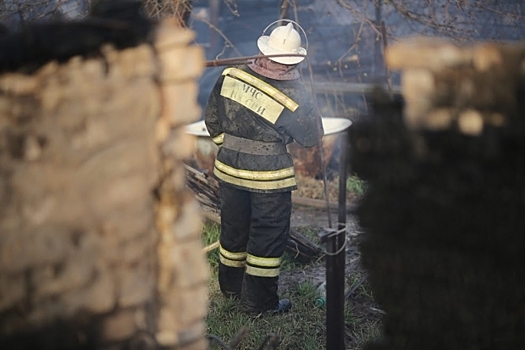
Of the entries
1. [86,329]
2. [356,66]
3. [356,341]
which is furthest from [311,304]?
[356,66]

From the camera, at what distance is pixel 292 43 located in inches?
219

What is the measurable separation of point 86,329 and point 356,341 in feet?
9.97

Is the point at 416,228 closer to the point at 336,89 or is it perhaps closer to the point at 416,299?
the point at 416,299

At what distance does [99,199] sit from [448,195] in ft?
4.38

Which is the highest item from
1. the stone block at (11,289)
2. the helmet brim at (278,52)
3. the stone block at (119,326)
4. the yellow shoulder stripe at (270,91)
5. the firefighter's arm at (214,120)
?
the helmet brim at (278,52)

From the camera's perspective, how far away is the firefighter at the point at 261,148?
A: 17.5ft

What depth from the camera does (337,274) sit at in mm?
4246

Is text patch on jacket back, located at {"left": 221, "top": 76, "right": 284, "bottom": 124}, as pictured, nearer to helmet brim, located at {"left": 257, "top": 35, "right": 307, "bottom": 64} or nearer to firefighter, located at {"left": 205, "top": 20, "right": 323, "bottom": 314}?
firefighter, located at {"left": 205, "top": 20, "right": 323, "bottom": 314}

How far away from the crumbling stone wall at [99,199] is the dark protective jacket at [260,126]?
2557mm

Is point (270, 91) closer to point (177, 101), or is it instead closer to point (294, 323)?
point (294, 323)

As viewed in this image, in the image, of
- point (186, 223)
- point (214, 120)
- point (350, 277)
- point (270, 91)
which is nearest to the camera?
point (186, 223)

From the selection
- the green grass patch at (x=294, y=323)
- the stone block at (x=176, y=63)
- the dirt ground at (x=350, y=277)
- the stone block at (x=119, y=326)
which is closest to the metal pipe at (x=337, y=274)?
the dirt ground at (x=350, y=277)

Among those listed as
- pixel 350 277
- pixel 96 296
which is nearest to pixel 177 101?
pixel 96 296

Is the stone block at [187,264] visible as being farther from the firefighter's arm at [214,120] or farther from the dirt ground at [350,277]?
the firefighter's arm at [214,120]
